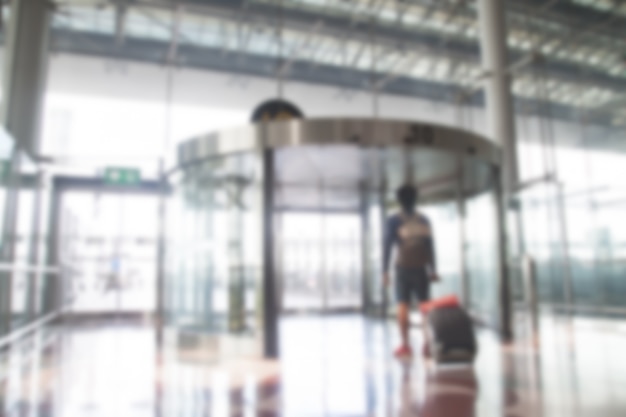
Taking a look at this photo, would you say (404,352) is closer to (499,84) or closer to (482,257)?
(482,257)

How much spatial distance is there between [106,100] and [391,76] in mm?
9210

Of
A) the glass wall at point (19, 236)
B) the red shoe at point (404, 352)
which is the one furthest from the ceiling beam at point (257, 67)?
the red shoe at point (404, 352)

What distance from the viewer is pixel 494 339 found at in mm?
6805

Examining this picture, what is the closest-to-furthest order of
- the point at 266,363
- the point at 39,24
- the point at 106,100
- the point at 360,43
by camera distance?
the point at 266,363 → the point at 39,24 → the point at 106,100 → the point at 360,43

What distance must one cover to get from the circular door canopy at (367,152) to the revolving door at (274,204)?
0.05ft

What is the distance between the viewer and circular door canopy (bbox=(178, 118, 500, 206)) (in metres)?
6.02

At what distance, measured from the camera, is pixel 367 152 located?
6.88m

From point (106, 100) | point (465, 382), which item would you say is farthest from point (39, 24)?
point (465, 382)

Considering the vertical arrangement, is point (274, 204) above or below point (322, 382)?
above

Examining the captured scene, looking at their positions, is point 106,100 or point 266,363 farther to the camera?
point 106,100

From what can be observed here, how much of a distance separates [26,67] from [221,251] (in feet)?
16.1

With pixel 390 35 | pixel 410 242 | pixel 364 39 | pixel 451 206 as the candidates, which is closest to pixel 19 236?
pixel 410 242

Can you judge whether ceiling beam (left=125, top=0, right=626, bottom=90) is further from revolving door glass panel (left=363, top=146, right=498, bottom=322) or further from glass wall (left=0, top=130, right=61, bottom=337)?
glass wall (left=0, top=130, right=61, bottom=337)

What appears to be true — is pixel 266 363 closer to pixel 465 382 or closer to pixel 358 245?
pixel 465 382
